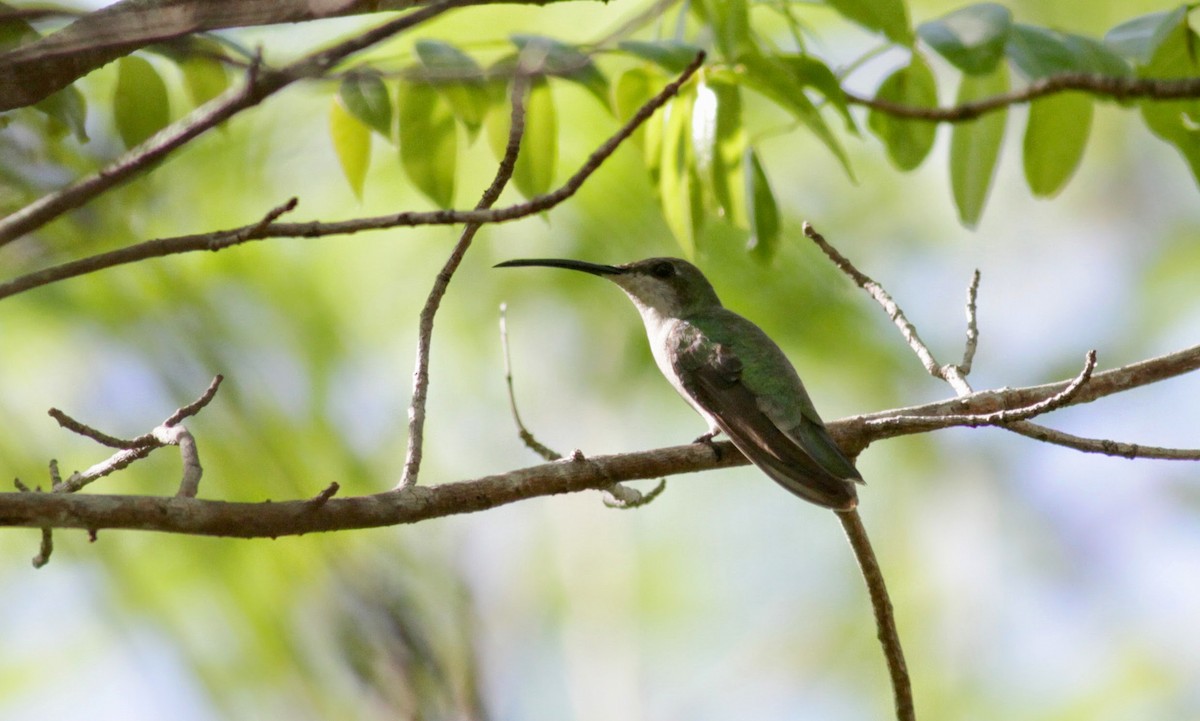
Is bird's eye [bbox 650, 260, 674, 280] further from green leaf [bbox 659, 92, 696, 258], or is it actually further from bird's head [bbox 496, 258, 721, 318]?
green leaf [bbox 659, 92, 696, 258]

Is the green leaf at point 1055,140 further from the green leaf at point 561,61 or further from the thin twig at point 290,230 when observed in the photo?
the thin twig at point 290,230

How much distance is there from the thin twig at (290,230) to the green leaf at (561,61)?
556 mm

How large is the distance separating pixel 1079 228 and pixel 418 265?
9306 millimetres

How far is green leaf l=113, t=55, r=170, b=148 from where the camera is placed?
127 inches

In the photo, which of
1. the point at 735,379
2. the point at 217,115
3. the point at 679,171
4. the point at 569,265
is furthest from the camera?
the point at 569,265

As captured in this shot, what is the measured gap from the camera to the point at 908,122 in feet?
13.9

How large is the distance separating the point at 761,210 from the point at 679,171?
355mm

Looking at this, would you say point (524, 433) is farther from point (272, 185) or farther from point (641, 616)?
point (641, 616)

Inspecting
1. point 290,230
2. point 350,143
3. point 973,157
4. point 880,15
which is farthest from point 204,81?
point 973,157

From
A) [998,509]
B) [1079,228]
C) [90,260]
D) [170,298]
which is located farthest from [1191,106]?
[1079,228]

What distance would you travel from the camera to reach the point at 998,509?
13375 mm

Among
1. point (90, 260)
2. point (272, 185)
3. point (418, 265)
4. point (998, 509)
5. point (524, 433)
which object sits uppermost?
point (998, 509)

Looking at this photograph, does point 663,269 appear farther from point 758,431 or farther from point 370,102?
point 370,102

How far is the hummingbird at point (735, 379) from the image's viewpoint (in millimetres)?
4383
